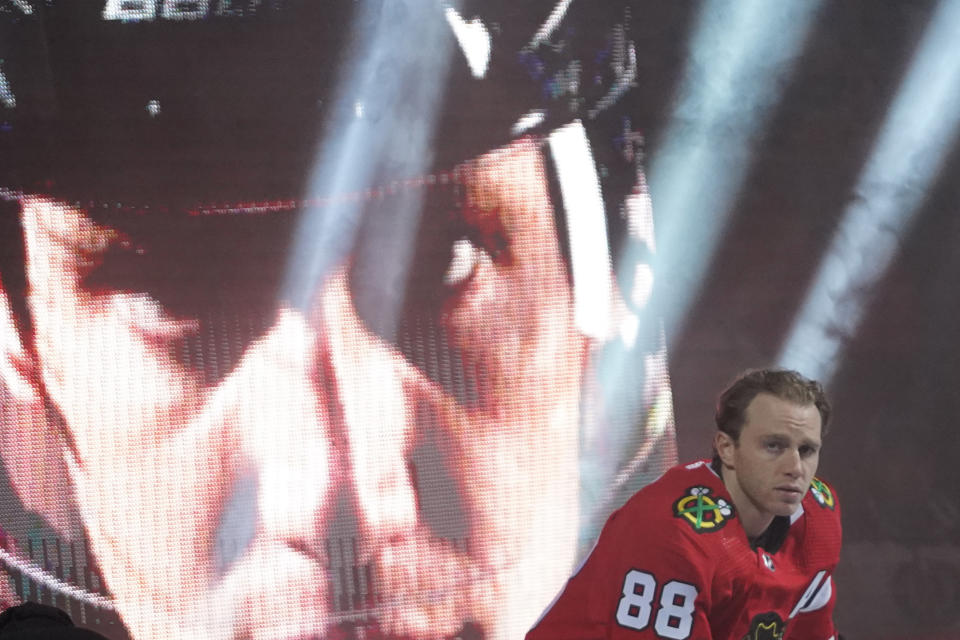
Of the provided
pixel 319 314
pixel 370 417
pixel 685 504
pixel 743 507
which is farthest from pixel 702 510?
pixel 319 314

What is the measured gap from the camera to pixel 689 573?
67.4 inches

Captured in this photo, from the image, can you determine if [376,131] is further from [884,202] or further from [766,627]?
[766,627]

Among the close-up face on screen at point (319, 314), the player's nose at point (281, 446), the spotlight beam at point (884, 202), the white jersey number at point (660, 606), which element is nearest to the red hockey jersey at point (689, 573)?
the white jersey number at point (660, 606)

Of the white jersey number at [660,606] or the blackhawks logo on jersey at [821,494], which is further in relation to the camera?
the blackhawks logo on jersey at [821,494]

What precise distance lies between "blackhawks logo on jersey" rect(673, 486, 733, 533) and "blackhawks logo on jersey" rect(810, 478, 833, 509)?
0.34 metres

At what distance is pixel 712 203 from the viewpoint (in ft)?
12.9

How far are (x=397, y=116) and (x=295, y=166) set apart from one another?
1.30ft

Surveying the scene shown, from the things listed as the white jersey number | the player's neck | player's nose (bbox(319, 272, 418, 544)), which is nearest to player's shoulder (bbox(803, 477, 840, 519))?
the player's neck

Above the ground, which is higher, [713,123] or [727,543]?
[713,123]

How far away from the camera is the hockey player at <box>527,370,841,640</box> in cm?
171

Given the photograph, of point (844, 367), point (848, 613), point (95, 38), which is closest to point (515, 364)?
point (844, 367)

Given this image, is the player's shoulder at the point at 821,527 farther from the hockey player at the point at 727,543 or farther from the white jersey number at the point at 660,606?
the white jersey number at the point at 660,606

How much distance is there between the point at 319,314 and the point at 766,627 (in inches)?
84.1

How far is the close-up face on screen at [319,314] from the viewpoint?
3580 mm
